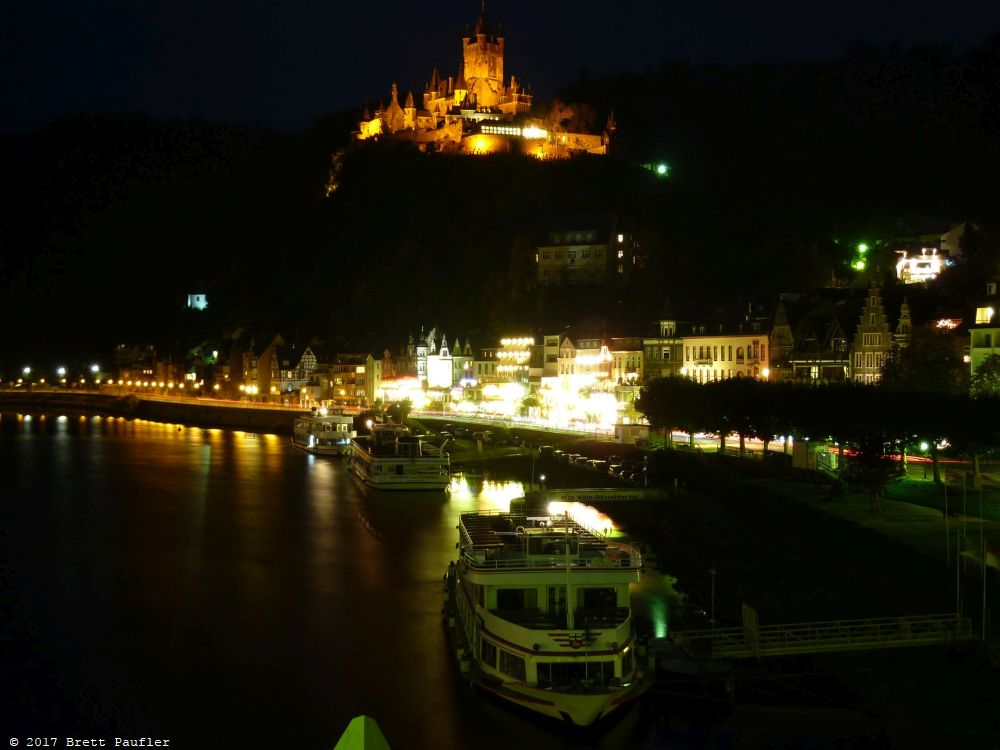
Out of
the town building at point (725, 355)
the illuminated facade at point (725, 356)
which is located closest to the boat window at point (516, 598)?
the town building at point (725, 355)

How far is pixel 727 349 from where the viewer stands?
174 feet

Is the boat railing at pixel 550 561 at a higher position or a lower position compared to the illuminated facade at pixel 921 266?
lower

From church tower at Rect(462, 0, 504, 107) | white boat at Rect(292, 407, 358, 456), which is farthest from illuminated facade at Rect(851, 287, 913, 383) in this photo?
church tower at Rect(462, 0, 504, 107)

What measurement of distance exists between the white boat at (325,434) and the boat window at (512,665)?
41030 millimetres

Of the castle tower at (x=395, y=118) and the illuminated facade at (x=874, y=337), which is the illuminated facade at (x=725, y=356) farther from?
the castle tower at (x=395, y=118)

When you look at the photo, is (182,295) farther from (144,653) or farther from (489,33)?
(144,653)

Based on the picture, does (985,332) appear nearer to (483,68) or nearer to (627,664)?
(627,664)

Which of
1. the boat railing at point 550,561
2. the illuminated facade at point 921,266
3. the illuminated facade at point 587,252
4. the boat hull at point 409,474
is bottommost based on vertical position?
the boat hull at point 409,474

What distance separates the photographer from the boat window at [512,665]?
15688mm

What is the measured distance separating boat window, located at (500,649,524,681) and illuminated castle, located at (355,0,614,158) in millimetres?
74234

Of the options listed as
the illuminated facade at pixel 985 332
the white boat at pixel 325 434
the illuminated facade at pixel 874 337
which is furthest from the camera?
the white boat at pixel 325 434

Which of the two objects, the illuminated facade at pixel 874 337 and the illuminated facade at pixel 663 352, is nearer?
the illuminated facade at pixel 874 337

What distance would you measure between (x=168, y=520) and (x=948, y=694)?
86.7 ft

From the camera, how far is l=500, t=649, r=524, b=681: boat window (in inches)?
618
